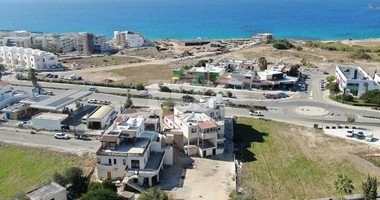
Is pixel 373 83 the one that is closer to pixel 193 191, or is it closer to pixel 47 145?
pixel 193 191

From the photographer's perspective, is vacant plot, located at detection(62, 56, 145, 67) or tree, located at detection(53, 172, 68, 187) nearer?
tree, located at detection(53, 172, 68, 187)

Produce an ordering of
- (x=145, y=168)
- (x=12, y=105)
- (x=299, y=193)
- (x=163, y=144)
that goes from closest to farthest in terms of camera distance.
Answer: (x=299, y=193)
(x=145, y=168)
(x=163, y=144)
(x=12, y=105)

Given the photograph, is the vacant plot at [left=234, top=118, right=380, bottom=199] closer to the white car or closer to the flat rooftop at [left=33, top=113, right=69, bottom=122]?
the white car

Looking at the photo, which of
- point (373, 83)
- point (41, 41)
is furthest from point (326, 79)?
point (41, 41)

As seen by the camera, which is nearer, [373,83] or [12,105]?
[12,105]

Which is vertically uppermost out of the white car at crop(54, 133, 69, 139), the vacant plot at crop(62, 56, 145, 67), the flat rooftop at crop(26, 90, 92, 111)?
the vacant plot at crop(62, 56, 145, 67)

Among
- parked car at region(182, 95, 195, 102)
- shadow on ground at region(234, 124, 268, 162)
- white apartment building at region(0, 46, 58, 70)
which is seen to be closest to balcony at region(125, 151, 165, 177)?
shadow on ground at region(234, 124, 268, 162)

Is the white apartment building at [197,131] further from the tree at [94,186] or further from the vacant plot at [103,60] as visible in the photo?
the vacant plot at [103,60]
